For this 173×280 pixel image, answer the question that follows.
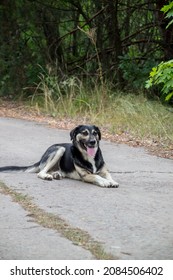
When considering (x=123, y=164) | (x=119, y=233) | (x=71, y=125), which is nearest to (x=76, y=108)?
(x=71, y=125)

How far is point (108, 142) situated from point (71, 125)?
2.69 metres

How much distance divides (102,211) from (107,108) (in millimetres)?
9567

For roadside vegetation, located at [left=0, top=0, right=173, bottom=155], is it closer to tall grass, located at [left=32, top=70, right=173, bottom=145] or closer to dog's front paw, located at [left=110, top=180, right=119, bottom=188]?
tall grass, located at [left=32, top=70, right=173, bottom=145]

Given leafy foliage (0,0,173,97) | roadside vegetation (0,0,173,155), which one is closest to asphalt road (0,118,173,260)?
roadside vegetation (0,0,173,155)

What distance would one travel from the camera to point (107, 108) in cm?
1644

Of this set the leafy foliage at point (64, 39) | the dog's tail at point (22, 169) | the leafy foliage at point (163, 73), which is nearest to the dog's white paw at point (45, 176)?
the dog's tail at point (22, 169)

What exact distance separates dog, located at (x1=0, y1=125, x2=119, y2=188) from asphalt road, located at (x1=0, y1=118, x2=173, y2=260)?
0.14 m

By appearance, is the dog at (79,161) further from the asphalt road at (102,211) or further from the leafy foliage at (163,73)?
the leafy foliage at (163,73)

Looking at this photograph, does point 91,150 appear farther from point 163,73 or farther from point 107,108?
point 107,108

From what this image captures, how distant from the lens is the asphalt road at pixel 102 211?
5562 millimetres

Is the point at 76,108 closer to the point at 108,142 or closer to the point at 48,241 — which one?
the point at 108,142

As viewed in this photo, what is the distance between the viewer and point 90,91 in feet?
59.0

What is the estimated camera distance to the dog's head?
28.6 ft

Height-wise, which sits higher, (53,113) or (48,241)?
(48,241)
